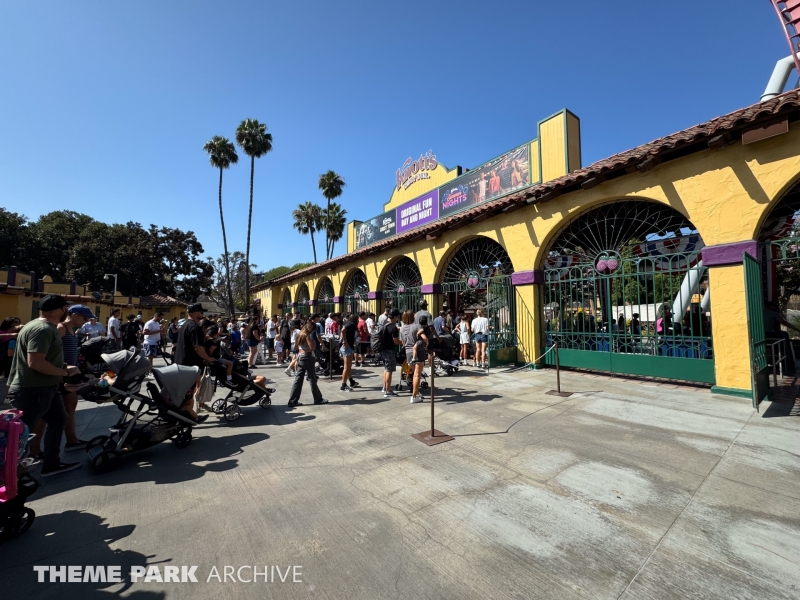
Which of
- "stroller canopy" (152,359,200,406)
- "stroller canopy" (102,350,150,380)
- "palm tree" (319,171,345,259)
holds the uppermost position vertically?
"palm tree" (319,171,345,259)

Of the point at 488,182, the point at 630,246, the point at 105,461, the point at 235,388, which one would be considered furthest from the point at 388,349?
the point at 488,182

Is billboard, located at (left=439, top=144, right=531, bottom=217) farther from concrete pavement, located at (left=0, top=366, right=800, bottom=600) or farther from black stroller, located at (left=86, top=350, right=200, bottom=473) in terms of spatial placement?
black stroller, located at (left=86, top=350, right=200, bottom=473)

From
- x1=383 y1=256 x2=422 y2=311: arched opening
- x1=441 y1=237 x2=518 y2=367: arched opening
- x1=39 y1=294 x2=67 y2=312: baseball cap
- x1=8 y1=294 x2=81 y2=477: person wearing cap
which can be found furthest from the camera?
x1=383 y1=256 x2=422 y2=311: arched opening

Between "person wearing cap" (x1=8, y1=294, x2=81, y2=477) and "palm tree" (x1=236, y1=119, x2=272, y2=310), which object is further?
"palm tree" (x1=236, y1=119, x2=272, y2=310)

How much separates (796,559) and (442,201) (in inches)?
510

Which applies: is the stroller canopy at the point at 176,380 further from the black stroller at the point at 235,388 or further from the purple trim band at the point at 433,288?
the purple trim band at the point at 433,288

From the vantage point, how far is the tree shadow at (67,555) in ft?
6.99

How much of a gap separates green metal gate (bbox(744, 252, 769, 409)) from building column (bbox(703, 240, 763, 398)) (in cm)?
19

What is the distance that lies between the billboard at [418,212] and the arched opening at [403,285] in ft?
6.22

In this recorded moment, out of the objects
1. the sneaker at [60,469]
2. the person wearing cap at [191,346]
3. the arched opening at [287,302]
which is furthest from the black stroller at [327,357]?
the arched opening at [287,302]

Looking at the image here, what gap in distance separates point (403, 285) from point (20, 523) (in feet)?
39.8

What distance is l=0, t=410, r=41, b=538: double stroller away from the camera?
2.54 meters

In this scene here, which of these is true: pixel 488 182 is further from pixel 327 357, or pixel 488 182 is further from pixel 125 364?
pixel 125 364

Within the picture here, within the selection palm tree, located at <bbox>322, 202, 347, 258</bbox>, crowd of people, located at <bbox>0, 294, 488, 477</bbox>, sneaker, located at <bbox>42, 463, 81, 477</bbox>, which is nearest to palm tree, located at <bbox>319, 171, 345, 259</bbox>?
palm tree, located at <bbox>322, 202, 347, 258</bbox>
